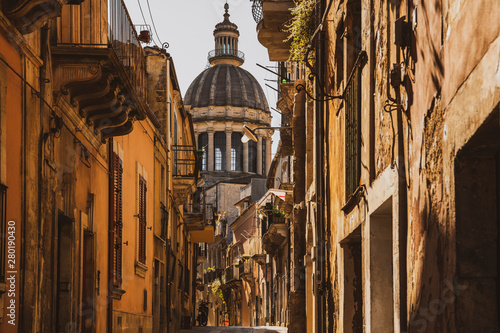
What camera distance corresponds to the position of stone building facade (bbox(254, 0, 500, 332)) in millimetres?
4797

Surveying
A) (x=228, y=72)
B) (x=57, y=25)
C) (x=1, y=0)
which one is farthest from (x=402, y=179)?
(x=228, y=72)

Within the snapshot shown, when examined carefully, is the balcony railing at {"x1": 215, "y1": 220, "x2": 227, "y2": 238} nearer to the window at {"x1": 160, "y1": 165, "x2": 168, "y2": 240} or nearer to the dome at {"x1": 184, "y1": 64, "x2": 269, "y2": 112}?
the dome at {"x1": 184, "y1": 64, "x2": 269, "y2": 112}

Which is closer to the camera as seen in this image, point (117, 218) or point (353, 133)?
point (353, 133)

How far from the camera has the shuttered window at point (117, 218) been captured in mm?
14056

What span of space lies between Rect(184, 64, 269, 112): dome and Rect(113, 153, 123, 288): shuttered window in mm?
64915

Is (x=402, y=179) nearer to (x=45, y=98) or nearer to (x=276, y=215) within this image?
(x=45, y=98)

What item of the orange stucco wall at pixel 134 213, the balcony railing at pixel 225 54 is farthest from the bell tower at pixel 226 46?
the orange stucco wall at pixel 134 213

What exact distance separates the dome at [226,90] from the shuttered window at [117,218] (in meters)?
64.9

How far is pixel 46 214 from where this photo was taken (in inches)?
365

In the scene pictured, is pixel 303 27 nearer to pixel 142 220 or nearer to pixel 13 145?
pixel 13 145

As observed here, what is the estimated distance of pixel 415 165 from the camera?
6086mm

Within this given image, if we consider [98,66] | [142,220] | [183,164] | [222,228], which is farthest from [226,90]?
[98,66]

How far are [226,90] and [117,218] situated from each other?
66.7 meters

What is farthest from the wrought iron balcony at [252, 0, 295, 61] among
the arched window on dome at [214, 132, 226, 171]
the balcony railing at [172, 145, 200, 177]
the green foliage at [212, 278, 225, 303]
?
the arched window on dome at [214, 132, 226, 171]
